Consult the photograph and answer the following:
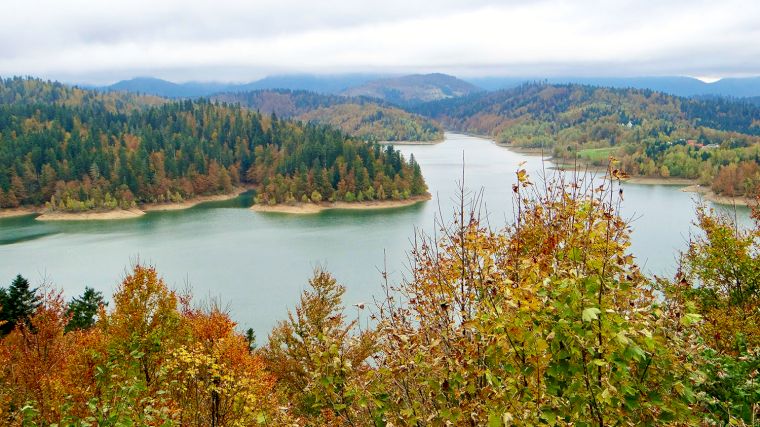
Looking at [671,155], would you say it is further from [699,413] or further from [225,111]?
[699,413]

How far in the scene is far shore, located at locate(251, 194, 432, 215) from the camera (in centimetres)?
7194

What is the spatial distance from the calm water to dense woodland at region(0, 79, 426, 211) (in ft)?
18.8

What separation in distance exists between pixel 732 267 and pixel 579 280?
10762 mm

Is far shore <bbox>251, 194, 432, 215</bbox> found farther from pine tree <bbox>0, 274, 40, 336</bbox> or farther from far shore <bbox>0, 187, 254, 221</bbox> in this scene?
pine tree <bbox>0, 274, 40, 336</bbox>

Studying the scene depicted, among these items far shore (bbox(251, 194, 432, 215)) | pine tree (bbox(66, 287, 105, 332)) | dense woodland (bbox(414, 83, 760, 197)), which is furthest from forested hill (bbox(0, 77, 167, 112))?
pine tree (bbox(66, 287, 105, 332))

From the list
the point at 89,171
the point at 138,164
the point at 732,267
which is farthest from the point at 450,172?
the point at 732,267

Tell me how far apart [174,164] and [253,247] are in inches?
1687

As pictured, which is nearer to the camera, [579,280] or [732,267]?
[579,280]

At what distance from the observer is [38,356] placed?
1407 cm

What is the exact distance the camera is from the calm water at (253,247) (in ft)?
118

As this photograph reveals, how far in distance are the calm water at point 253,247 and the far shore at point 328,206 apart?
2.35 m

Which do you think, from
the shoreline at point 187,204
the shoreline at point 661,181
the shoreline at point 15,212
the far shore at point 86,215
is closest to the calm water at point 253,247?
the far shore at point 86,215

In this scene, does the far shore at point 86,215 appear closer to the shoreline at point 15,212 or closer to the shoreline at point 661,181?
the shoreline at point 15,212

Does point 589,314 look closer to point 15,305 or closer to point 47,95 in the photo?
point 15,305
